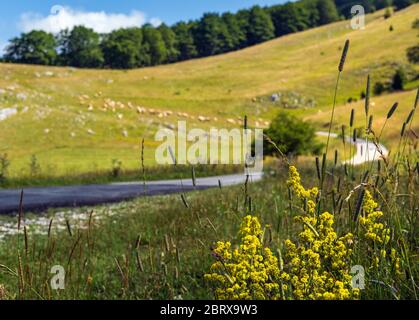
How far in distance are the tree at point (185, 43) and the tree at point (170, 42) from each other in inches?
80.2

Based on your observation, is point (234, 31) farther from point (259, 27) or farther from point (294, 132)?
point (294, 132)

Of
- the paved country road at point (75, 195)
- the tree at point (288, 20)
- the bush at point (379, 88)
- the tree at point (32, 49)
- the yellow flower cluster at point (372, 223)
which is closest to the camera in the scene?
the yellow flower cluster at point (372, 223)

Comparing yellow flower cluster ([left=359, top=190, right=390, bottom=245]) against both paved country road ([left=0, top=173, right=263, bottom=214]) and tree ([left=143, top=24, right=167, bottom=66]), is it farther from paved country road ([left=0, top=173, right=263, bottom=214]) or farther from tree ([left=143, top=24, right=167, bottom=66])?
tree ([left=143, top=24, right=167, bottom=66])

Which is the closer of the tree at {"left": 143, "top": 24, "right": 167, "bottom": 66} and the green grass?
the green grass

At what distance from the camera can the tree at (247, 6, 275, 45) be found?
552 feet

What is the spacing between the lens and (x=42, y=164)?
1515 inches

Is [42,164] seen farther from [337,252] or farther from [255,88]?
[255,88]

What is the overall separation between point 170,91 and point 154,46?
169 ft

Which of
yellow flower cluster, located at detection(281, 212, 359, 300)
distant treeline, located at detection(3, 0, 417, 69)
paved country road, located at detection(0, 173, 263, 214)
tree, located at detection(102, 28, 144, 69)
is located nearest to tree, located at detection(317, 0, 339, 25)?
distant treeline, located at detection(3, 0, 417, 69)

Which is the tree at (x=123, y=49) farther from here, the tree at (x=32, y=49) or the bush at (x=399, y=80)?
the bush at (x=399, y=80)

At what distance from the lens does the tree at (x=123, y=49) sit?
441 feet

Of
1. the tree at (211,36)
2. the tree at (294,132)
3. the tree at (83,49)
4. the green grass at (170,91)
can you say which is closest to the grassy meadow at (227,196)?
the green grass at (170,91)
